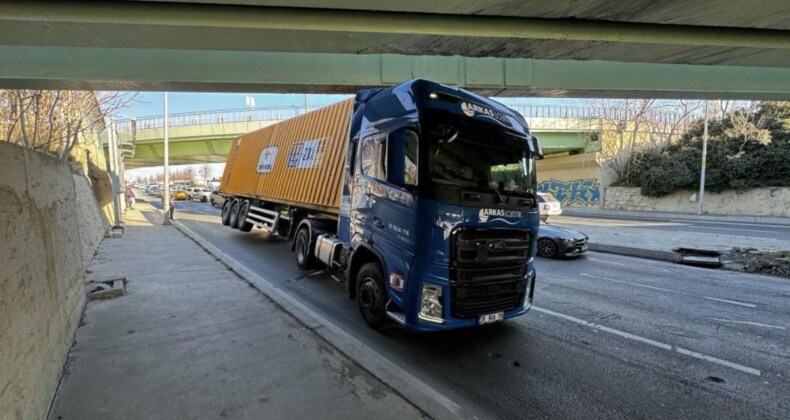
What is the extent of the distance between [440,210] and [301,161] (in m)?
6.49

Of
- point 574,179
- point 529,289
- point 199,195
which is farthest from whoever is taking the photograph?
point 199,195

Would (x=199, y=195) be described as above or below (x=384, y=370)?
above

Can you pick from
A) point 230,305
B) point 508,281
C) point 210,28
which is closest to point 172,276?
point 230,305

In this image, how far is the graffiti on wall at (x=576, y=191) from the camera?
3396 cm

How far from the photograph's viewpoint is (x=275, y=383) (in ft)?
11.6

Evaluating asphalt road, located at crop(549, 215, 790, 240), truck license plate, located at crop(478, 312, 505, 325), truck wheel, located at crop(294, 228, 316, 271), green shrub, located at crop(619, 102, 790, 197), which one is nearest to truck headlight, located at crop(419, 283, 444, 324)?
truck license plate, located at crop(478, 312, 505, 325)

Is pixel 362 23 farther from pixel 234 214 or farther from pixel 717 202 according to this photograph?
pixel 717 202

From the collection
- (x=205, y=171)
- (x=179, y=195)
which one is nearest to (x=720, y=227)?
(x=179, y=195)

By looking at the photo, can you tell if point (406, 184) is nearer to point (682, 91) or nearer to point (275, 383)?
point (275, 383)

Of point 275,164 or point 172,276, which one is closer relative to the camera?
point 172,276

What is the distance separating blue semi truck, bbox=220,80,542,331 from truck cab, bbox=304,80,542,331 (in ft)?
0.04

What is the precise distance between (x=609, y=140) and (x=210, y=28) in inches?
1371

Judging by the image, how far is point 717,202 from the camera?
86.2ft

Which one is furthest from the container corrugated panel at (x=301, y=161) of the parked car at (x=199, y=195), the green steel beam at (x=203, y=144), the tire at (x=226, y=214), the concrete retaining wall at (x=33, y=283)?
the parked car at (x=199, y=195)
